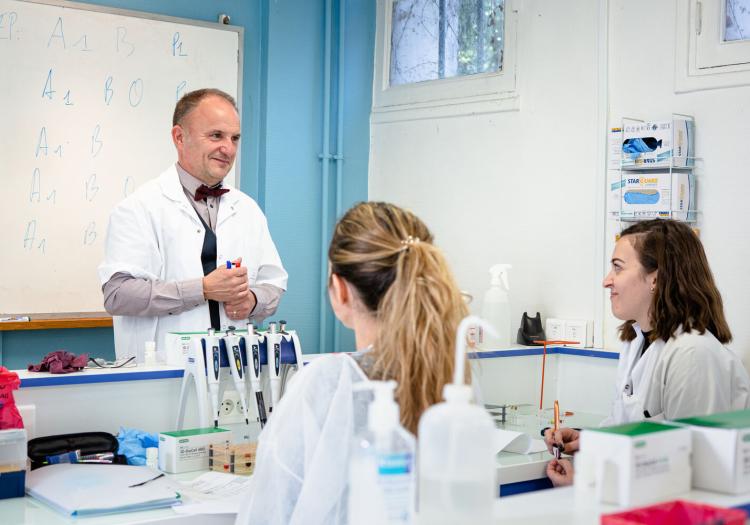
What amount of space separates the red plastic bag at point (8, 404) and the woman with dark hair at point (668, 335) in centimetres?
130

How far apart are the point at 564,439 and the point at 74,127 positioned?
7.79 feet

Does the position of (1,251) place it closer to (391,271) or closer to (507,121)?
(507,121)

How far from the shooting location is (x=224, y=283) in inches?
113

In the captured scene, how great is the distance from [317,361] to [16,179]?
2.43 m

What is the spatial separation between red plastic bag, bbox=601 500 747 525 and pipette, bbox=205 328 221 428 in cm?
142

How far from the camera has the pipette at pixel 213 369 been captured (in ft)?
7.72

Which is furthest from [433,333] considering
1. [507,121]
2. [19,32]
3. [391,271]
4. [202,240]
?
[19,32]

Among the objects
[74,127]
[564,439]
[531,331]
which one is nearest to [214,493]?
[564,439]

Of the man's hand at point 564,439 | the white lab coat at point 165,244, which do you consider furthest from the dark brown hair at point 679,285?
the white lab coat at point 165,244

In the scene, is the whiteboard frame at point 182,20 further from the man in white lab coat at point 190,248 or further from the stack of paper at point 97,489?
the stack of paper at point 97,489

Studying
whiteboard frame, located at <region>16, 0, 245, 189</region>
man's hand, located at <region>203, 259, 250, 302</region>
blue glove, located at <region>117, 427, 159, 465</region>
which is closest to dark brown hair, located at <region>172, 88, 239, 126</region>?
man's hand, located at <region>203, 259, 250, 302</region>

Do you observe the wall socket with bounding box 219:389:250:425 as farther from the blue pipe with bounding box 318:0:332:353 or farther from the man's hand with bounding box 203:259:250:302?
the blue pipe with bounding box 318:0:332:353

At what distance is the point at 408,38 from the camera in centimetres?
430

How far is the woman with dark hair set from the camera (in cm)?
233
